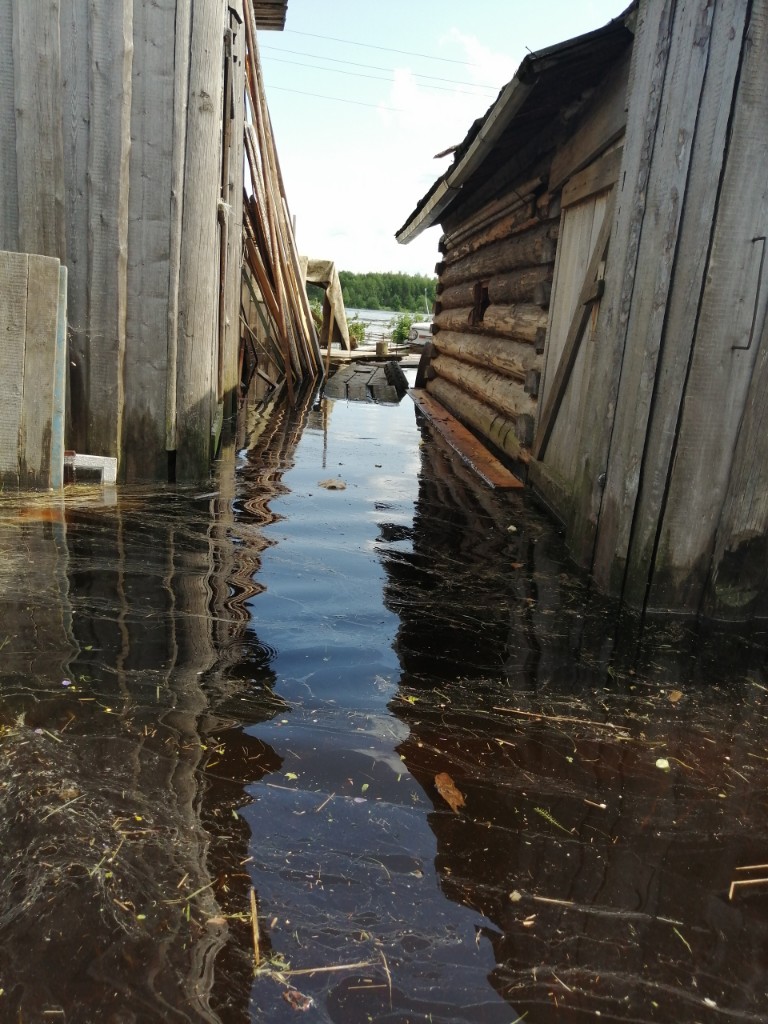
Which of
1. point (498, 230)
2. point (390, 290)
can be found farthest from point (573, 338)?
point (390, 290)

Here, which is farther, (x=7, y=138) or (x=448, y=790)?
(x=7, y=138)

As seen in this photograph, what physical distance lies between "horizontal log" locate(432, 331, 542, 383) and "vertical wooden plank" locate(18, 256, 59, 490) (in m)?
4.06

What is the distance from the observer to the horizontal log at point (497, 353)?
7.63 metres

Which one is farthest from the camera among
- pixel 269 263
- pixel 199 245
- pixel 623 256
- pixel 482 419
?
pixel 269 263

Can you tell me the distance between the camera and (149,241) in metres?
5.21

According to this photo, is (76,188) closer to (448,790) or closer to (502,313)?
(448,790)

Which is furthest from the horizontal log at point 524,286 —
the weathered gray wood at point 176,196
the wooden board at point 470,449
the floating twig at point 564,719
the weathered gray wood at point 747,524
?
the floating twig at point 564,719

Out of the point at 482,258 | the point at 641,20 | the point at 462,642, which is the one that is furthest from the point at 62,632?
the point at 482,258

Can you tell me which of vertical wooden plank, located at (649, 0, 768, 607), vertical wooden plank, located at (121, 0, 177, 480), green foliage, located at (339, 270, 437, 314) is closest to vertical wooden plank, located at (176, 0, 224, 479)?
vertical wooden plank, located at (121, 0, 177, 480)

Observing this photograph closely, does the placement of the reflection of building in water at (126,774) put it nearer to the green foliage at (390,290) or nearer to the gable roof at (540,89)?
the gable roof at (540,89)

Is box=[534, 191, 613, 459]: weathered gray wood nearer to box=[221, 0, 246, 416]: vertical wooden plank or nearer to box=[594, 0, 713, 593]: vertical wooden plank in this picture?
box=[594, 0, 713, 593]: vertical wooden plank

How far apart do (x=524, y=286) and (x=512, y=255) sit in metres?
0.76

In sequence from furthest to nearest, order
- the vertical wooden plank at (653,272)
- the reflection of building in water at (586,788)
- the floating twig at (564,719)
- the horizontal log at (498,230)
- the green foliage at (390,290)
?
1. the green foliage at (390,290)
2. the horizontal log at (498,230)
3. the vertical wooden plank at (653,272)
4. the floating twig at (564,719)
5. the reflection of building in water at (586,788)

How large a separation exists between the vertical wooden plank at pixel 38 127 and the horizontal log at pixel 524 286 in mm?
3982
